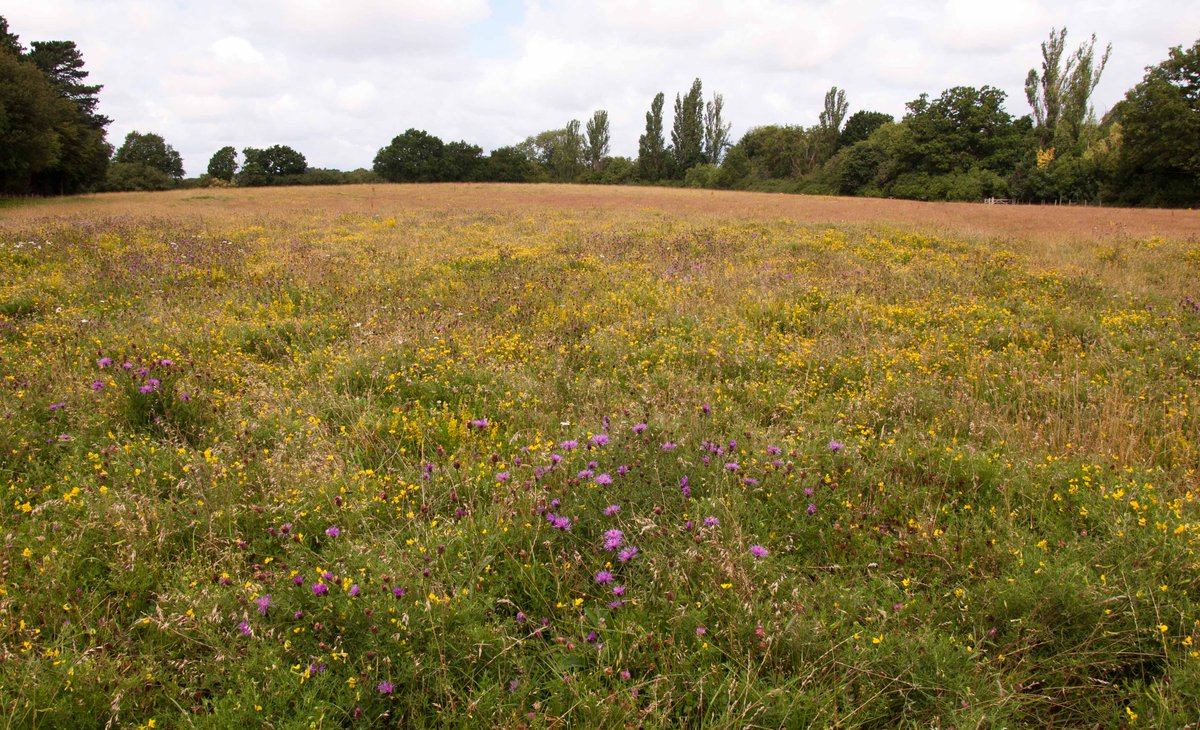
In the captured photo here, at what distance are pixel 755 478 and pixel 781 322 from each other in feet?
14.2

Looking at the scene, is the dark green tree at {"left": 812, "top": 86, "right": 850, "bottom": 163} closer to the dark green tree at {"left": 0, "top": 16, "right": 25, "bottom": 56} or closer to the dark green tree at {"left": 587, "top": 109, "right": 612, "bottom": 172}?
the dark green tree at {"left": 587, "top": 109, "right": 612, "bottom": 172}

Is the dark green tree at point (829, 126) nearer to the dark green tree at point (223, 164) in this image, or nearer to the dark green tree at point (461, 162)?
the dark green tree at point (461, 162)

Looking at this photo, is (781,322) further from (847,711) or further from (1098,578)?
(847,711)

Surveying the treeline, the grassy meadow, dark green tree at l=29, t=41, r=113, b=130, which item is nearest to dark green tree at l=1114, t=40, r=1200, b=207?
the treeline

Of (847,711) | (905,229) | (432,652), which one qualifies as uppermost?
(905,229)

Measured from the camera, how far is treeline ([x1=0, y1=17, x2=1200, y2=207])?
121 ft

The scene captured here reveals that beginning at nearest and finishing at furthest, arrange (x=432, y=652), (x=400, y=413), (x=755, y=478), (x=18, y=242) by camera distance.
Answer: (x=432, y=652) < (x=755, y=478) < (x=400, y=413) < (x=18, y=242)

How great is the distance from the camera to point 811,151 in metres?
75.4

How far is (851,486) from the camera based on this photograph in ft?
11.2

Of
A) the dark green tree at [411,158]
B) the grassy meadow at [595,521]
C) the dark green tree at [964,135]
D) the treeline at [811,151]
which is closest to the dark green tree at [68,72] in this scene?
the treeline at [811,151]

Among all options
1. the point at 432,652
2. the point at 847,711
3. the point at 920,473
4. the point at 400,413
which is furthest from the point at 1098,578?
the point at 400,413

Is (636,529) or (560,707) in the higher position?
(636,529)

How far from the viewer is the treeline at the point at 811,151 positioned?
3681 cm

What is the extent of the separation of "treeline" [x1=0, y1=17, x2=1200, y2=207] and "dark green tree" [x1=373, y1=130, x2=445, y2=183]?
0.21 metres
